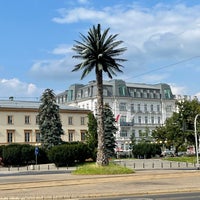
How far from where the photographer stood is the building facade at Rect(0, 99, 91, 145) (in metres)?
95.5

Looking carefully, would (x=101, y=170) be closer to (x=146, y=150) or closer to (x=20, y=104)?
(x=146, y=150)

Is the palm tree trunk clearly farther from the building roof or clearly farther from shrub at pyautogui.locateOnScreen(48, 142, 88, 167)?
the building roof

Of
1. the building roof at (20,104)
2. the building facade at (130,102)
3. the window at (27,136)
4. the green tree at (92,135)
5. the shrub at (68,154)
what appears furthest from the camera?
the building facade at (130,102)

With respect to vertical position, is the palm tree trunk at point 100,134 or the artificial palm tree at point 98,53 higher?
the artificial palm tree at point 98,53

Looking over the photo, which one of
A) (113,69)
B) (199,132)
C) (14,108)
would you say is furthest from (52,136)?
(113,69)

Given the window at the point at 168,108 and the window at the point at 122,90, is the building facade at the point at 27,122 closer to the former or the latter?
the window at the point at 122,90

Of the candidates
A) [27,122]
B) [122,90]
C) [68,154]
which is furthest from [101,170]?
[122,90]

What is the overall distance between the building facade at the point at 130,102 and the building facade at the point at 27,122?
877 inches

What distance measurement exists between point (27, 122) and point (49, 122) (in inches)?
690

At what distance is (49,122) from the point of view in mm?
82625

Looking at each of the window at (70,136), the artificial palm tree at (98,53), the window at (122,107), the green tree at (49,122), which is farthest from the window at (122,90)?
the artificial palm tree at (98,53)

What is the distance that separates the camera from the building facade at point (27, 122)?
95500mm

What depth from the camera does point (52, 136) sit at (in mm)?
81500

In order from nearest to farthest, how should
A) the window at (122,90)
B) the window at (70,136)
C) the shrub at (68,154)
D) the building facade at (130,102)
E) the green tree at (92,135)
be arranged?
the shrub at (68,154) → the green tree at (92,135) → the window at (70,136) → the building facade at (130,102) → the window at (122,90)
